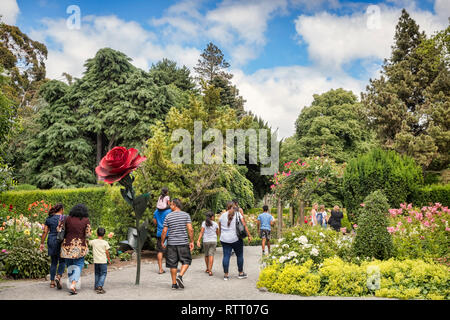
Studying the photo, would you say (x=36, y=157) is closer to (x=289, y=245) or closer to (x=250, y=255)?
(x=250, y=255)

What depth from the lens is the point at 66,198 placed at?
17.7 metres

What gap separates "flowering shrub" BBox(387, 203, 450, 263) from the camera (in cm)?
823

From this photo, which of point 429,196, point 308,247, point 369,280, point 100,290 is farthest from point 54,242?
point 429,196

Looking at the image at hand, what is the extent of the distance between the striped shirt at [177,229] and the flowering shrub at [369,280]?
5.80 ft

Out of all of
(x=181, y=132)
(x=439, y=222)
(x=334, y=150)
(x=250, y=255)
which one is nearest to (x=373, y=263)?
(x=439, y=222)

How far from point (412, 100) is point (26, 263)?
25.2 m

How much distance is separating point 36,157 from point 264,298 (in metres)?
23.9

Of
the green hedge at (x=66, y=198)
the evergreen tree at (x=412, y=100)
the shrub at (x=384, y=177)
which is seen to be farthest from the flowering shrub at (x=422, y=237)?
the evergreen tree at (x=412, y=100)

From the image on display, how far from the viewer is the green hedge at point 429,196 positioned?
13453 mm

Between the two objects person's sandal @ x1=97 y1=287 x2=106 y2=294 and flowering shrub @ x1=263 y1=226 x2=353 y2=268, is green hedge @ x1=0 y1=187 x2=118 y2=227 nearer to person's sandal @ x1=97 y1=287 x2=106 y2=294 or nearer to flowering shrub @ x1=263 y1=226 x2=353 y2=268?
person's sandal @ x1=97 y1=287 x2=106 y2=294

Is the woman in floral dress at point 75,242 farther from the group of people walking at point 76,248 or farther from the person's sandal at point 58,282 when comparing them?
the person's sandal at point 58,282

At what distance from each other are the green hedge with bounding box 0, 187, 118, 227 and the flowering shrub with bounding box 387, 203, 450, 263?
41.9 ft
